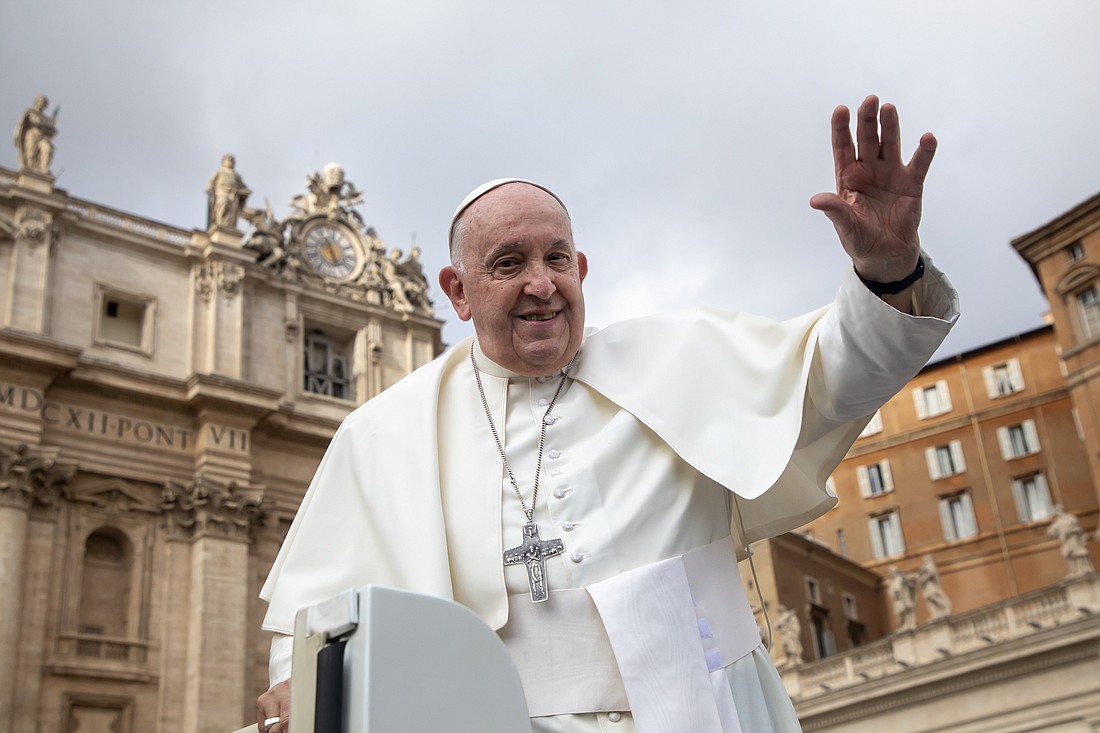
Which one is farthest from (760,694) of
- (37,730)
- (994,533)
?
(994,533)

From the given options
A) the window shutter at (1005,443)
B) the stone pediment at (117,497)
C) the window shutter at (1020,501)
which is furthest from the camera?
the window shutter at (1005,443)

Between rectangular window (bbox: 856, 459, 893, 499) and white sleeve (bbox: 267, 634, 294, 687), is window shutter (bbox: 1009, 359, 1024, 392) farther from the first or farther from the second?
white sleeve (bbox: 267, 634, 294, 687)

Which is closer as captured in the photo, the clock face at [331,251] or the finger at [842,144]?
the finger at [842,144]

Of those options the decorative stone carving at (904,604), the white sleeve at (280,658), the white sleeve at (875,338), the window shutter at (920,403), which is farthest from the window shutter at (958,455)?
the white sleeve at (280,658)

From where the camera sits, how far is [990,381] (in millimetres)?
38844

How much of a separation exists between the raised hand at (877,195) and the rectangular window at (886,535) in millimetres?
37700

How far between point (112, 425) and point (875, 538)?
25272mm

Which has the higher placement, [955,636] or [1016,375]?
[1016,375]

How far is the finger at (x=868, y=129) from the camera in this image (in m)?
2.41

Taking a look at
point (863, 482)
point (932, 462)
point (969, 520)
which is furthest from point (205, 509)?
point (932, 462)

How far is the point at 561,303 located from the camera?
282cm

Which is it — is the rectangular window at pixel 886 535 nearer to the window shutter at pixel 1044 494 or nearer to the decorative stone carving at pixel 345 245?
the window shutter at pixel 1044 494

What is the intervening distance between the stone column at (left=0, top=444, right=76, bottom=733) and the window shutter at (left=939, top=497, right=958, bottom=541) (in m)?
26.9

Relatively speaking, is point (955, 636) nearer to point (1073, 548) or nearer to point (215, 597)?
point (1073, 548)
